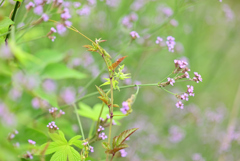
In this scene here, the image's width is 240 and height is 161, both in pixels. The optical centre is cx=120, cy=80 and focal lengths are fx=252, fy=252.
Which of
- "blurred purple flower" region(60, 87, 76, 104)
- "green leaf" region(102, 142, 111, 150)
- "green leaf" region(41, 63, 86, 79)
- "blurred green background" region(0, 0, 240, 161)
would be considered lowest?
"green leaf" region(102, 142, 111, 150)

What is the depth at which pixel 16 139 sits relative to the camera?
923mm

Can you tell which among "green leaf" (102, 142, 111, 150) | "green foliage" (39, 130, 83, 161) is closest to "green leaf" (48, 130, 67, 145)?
"green foliage" (39, 130, 83, 161)

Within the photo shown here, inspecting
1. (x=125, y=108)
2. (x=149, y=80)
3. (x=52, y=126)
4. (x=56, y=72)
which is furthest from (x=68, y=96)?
(x=149, y=80)

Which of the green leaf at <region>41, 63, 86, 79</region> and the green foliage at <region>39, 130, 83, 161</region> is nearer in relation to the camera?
the green foliage at <region>39, 130, 83, 161</region>

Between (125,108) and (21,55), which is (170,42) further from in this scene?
(21,55)

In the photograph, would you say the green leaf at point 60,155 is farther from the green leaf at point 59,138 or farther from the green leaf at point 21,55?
the green leaf at point 21,55

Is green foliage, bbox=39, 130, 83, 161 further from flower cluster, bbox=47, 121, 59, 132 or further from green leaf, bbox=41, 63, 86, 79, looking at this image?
green leaf, bbox=41, 63, 86, 79

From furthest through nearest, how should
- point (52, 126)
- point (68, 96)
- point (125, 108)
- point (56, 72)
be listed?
point (68, 96) < point (56, 72) < point (52, 126) < point (125, 108)

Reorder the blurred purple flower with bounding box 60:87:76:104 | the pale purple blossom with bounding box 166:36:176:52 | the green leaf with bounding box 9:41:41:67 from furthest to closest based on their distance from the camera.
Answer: the blurred purple flower with bounding box 60:87:76:104 < the pale purple blossom with bounding box 166:36:176:52 < the green leaf with bounding box 9:41:41:67

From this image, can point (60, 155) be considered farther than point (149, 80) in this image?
No

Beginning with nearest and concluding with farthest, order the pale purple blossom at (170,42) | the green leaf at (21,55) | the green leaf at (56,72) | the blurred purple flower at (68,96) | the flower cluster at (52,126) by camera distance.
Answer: the green leaf at (21,55), the flower cluster at (52,126), the pale purple blossom at (170,42), the green leaf at (56,72), the blurred purple flower at (68,96)

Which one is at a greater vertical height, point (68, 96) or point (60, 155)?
point (68, 96)

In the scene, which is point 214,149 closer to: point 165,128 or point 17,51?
point 165,128

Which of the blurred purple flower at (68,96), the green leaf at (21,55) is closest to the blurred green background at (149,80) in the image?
the blurred purple flower at (68,96)
